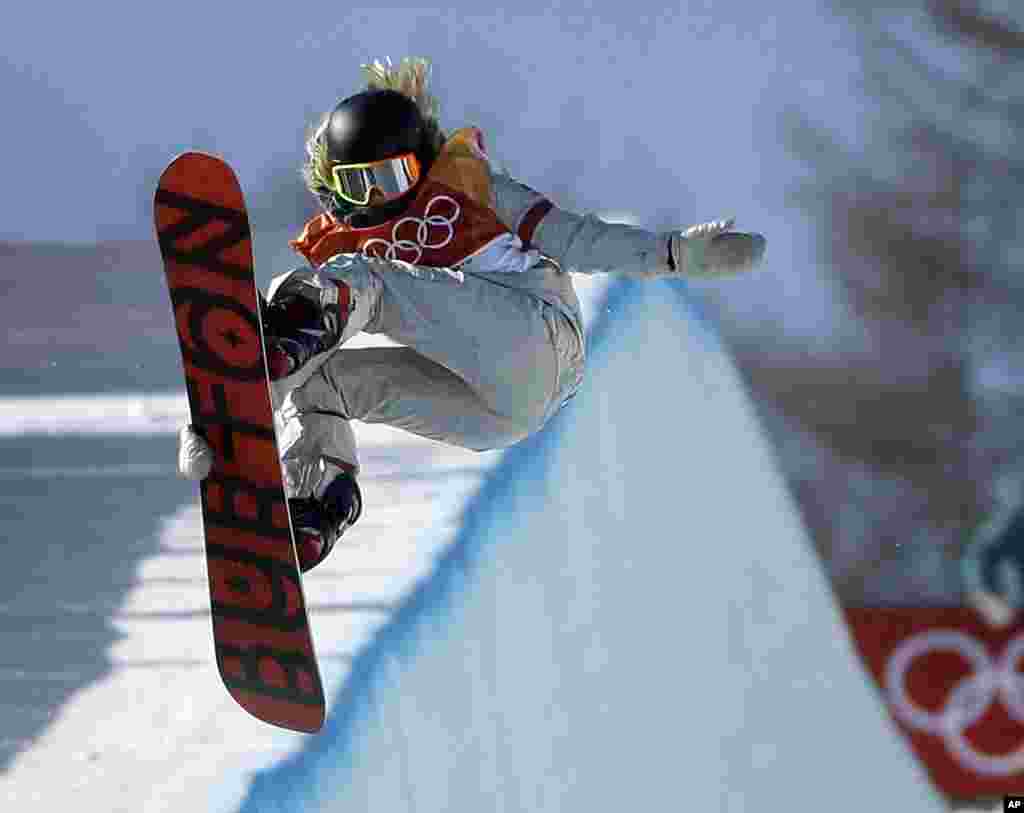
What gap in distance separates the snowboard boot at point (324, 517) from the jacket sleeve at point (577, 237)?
534 millimetres

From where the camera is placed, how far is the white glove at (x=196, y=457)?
9.53 ft

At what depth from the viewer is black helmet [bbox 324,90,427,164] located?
10.6 feet

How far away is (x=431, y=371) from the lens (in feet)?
11.6

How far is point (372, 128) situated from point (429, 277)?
10.3 inches

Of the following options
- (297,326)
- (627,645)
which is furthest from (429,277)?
(627,645)

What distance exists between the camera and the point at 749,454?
7.00 metres

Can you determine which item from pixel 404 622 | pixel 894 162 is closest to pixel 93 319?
pixel 404 622

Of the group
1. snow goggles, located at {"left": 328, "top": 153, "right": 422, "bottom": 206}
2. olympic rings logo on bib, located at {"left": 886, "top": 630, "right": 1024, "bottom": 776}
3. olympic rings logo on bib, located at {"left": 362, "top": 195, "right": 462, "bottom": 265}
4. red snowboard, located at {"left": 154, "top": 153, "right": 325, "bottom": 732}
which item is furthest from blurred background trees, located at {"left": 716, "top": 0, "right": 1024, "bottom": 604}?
red snowboard, located at {"left": 154, "top": 153, "right": 325, "bottom": 732}

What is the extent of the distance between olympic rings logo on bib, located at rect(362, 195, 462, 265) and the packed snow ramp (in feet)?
1.47

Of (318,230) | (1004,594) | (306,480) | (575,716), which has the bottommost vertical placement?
(1004,594)

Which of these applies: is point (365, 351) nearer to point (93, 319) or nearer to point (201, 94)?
point (93, 319)

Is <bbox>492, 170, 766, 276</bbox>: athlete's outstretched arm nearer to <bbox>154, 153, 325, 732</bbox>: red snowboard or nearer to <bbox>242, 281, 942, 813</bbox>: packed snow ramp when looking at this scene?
<bbox>242, 281, 942, 813</bbox>: packed snow ramp

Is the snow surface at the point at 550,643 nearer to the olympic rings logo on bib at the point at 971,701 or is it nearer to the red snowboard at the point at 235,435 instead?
the red snowboard at the point at 235,435

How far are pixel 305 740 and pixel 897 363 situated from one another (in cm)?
1220
